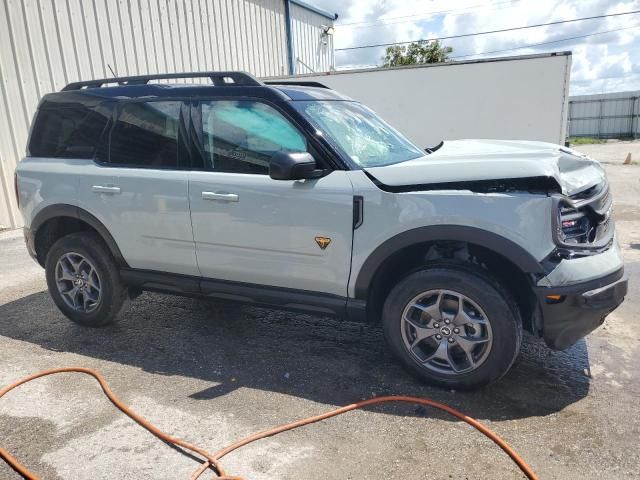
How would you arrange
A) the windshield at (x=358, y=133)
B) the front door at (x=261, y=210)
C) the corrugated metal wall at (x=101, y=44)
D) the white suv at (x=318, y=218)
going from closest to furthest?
1. the white suv at (x=318, y=218)
2. the front door at (x=261, y=210)
3. the windshield at (x=358, y=133)
4. the corrugated metal wall at (x=101, y=44)

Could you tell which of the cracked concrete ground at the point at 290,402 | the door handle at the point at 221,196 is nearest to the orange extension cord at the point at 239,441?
the cracked concrete ground at the point at 290,402

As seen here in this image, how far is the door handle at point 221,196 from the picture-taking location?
342 cm

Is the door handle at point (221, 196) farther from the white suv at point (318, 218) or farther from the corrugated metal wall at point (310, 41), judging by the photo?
the corrugated metal wall at point (310, 41)

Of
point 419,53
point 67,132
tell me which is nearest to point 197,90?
point 67,132

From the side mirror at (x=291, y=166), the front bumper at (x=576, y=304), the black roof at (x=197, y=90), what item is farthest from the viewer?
the black roof at (x=197, y=90)

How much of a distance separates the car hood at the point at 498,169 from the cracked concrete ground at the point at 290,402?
1275mm

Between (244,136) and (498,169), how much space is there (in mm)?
1686

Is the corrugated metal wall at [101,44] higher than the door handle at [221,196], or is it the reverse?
the corrugated metal wall at [101,44]

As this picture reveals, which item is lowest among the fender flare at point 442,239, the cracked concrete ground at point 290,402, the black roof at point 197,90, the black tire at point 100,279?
the cracked concrete ground at point 290,402

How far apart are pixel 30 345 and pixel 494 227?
3.65 meters

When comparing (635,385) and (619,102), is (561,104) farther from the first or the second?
(619,102)

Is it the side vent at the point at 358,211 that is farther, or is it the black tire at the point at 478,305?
the side vent at the point at 358,211

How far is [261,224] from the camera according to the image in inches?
133

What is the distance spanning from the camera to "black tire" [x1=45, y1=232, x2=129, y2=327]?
4074 millimetres
